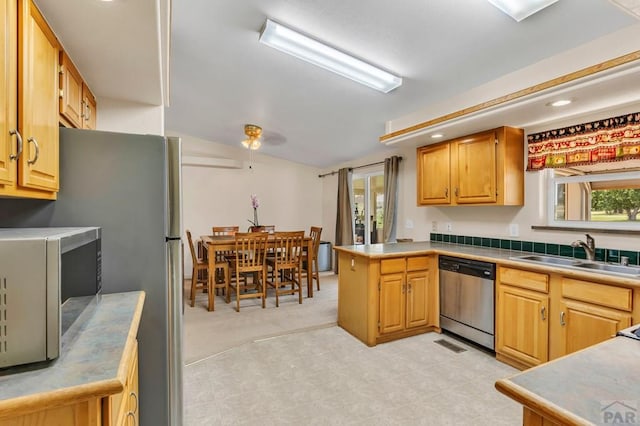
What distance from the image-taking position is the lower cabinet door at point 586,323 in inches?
77.7

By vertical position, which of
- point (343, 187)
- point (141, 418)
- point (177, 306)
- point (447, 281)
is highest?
point (343, 187)

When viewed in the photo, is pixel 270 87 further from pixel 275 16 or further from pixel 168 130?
pixel 168 130

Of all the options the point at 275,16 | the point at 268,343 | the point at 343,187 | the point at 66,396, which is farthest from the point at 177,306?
the point at 343,187

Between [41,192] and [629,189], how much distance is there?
3.78 metres

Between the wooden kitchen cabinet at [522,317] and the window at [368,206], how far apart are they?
9.10 feet

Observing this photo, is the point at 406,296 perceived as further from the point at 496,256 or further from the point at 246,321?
the point at 246,321

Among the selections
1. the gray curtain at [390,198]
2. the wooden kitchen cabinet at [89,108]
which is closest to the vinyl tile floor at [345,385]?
the gray curtain at [390,198]

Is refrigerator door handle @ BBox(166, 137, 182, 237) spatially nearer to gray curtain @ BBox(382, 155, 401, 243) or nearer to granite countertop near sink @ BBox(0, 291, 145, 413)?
granite countertop near sink @ BBox(0, 291, 145, 413)

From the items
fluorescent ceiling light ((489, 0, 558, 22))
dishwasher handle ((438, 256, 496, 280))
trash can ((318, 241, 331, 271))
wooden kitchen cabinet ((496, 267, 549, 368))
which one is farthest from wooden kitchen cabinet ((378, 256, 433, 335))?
trash can ((318, 241, 331, 271))

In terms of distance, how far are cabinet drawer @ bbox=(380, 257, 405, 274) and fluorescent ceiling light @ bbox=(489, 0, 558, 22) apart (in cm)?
207

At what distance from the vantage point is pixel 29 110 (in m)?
1.14

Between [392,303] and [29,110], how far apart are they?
9.48 feet

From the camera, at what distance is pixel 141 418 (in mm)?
1526

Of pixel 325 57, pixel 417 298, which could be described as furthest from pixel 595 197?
pixel 325 57
